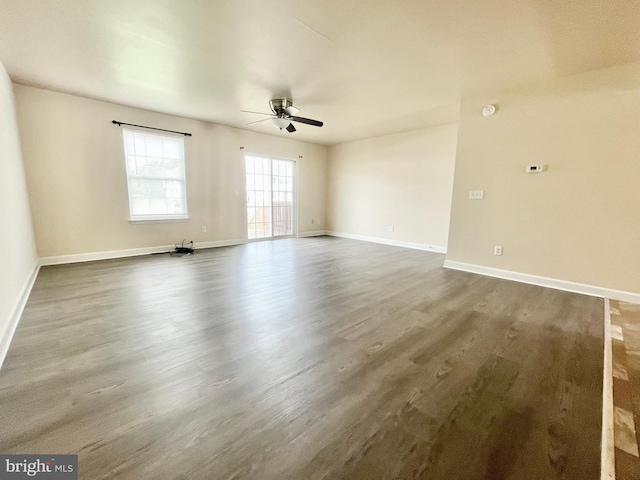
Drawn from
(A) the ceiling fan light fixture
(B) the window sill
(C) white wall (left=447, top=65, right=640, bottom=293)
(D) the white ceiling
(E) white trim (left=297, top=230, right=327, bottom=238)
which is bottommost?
(E) white trim (left=297, top=230, right=327, bottom=238)

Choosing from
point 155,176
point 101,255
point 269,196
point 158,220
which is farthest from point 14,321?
point 269,196

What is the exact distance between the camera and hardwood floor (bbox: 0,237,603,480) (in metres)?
1.18

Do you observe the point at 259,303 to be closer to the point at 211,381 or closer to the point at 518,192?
the point at 211,381

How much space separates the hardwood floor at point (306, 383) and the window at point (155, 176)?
2173mm

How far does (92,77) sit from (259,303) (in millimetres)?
3654

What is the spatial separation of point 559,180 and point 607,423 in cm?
304

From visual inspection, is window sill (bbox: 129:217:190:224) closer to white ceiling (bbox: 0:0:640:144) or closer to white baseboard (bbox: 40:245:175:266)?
white baseboard (bbox: 40:245:175:266)

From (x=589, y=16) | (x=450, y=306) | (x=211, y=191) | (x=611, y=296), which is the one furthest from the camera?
(x=211, y=191)

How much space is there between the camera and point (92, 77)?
3490 mm

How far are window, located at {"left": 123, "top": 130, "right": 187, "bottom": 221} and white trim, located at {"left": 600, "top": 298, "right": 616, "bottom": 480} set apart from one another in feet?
20.1

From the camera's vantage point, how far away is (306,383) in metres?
1.66

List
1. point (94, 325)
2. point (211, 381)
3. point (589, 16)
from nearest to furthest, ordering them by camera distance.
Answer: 1. point (211, 381)
2. point (589, 16)
3. point (94, 325)

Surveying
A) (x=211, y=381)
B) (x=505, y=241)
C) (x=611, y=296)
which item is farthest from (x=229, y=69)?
(x=611, y=296)

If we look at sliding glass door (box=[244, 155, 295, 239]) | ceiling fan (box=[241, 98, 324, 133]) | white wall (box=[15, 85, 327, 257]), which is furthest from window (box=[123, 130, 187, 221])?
ceiling fan (box=[241, 98, 324, 133])
